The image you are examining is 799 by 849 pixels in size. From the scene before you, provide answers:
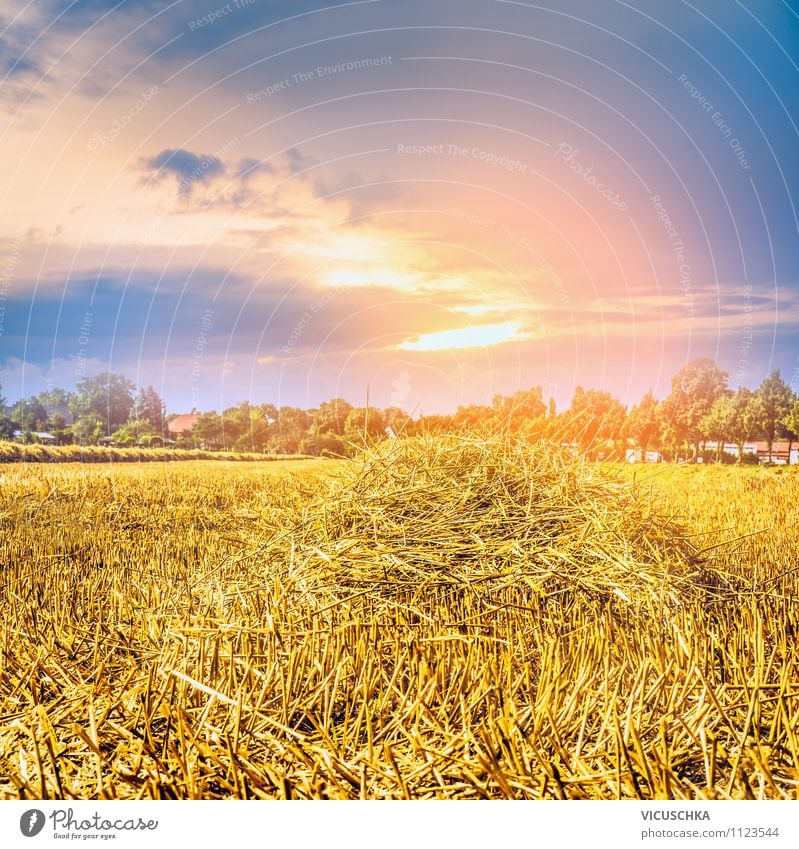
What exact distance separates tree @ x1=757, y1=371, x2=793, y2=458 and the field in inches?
361

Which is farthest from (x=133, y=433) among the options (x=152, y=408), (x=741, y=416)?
(x=741, y=416)

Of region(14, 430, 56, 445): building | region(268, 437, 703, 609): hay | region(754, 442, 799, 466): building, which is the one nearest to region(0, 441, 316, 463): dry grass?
region(14, 430, 56, 445): building

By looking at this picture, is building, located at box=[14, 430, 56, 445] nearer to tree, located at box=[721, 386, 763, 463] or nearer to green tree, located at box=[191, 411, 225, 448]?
green tree, located at box=[191, 411, 225, 448]

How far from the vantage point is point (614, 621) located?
2961mm

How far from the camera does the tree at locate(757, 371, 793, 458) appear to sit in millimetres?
13008

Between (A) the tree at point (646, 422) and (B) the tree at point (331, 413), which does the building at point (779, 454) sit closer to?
(A) the tree at point (646, 422)

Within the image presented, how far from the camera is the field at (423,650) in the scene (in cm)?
212

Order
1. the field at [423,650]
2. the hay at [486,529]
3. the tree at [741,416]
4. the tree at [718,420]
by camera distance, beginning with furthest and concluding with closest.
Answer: the tree at [741,416], the tree at [718,420], the hay at [486,529], the field at [423,650]

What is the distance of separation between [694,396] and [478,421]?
23.7 feet

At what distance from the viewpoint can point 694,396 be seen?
1086cm

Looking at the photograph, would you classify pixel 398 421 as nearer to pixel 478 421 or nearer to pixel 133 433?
pixel 478 421

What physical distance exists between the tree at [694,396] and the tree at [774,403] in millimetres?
1896

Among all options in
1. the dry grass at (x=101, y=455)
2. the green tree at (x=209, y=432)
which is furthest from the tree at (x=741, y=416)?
the green tree at (x=209, y=432)
